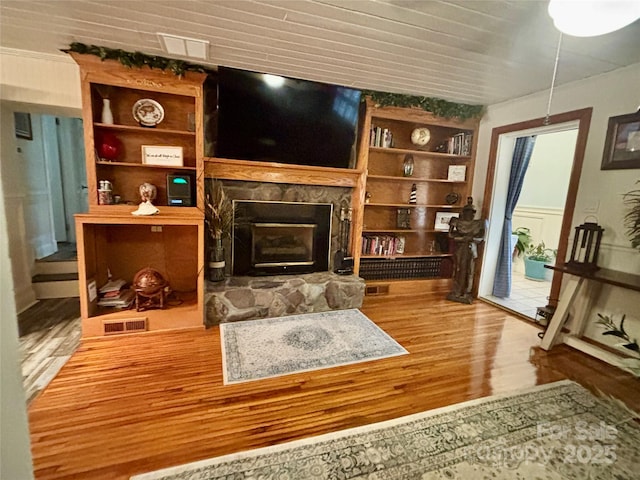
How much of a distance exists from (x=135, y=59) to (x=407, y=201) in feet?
10.9

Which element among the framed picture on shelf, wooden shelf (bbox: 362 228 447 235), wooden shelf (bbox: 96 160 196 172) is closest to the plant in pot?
wooden shelf (bbox: 96 160 196 172)

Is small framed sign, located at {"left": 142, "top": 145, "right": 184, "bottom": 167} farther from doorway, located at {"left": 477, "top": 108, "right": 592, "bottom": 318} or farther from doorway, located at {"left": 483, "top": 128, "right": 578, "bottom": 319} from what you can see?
doorway, located at {"left": 483, "top": 128, "right": 578, "bottom": 319}

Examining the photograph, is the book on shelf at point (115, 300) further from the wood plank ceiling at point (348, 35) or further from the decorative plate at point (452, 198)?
the decorative plate at point (452, 198)

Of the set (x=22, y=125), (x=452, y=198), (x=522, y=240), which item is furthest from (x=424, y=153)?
(x=22, y=125)

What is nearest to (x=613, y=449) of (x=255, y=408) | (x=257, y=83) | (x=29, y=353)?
(x=255, y=408)

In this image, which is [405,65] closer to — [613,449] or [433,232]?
[433,232]

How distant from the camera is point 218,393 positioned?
1940 millimetres

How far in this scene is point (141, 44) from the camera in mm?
2377

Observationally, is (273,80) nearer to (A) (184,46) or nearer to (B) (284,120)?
(B) (284,120)

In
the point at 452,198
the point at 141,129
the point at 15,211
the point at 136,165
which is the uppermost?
the point at 141,129

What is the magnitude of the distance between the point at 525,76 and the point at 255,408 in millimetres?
3609

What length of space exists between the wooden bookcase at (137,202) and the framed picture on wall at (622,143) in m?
3.68

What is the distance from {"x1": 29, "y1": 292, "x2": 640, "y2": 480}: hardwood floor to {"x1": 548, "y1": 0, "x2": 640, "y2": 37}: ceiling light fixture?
216 centimetres

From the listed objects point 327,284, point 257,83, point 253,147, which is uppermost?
point 257,83
